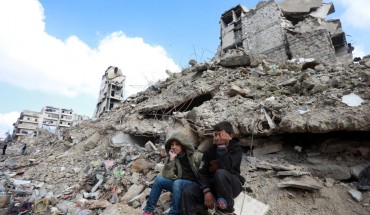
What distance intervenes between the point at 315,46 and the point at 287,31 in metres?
3.92

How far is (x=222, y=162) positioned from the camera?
2.44 metres

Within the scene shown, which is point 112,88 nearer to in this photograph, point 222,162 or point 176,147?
point 176,147

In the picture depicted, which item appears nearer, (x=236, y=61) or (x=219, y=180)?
(x=219, y=180)

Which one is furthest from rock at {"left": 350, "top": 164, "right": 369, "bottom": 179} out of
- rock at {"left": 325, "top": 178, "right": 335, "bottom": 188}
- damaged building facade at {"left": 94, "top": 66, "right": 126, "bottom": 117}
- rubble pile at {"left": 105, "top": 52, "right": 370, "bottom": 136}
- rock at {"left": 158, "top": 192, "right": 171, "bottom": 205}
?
damaged building facade at {"left": 94, "top": 66, "right": 126, "bottom": 117}

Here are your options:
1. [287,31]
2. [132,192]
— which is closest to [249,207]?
[132,192]

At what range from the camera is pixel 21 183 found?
5996 millimetres

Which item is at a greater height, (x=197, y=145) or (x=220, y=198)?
(x=197, y=145)

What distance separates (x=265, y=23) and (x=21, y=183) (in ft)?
56.3

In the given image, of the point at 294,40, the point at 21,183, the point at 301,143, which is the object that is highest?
the point at 294,40

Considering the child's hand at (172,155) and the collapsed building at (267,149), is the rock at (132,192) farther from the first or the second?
the child's hand at (172,155)

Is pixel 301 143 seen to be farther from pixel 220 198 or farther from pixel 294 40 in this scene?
pixel 294 40

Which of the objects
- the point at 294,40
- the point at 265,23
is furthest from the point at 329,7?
the point at 294,40

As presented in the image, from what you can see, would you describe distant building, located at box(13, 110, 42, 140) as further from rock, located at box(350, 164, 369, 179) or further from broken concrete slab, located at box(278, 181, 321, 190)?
rock, located at box(350, 164, 369, 179)

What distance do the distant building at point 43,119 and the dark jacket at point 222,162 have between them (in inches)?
1981
